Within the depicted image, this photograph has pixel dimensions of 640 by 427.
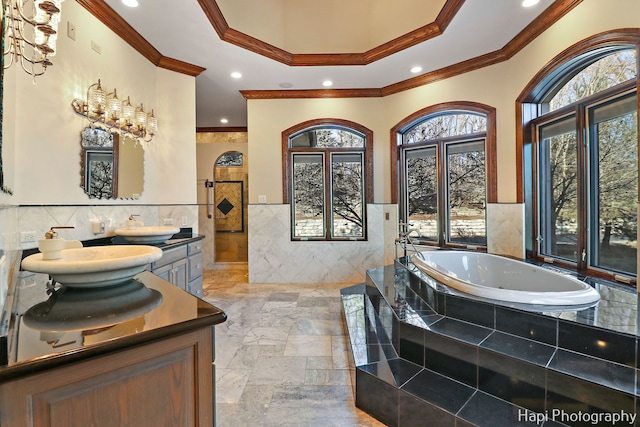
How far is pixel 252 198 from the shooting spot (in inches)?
171

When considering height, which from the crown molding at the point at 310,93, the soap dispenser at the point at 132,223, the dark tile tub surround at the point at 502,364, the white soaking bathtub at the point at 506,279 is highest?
the crown molding at the point at 310,93

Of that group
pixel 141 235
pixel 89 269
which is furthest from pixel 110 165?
pixel 89 269

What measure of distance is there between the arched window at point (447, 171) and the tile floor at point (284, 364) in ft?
5.16

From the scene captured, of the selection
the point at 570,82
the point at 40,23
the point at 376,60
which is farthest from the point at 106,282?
the point at 570,82

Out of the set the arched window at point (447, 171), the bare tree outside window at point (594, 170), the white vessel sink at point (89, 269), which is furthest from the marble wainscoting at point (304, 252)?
the white vessel sink at point (89, 269)

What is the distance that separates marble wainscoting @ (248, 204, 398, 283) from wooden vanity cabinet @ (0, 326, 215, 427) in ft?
11.3

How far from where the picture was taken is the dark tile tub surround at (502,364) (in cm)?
130

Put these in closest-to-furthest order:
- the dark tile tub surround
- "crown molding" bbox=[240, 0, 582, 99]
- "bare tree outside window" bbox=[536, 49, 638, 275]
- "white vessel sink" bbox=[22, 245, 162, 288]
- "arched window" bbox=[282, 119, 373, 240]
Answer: "white vessel sink" bbox=[22, 245, 162, 288] < the dark tile tub surround < "bare tree outside window" bbox=[536, 49, 638, 275] < "crown molding" bbox=[240, 0, 582, 99] < "arched window" bbox=[282, 119, 373, 240]

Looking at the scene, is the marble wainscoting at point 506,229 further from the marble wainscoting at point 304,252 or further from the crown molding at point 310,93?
the crown molding at point 310,93

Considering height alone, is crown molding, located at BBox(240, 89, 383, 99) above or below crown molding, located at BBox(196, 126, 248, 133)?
above

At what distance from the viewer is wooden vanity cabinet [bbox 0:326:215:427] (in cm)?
64

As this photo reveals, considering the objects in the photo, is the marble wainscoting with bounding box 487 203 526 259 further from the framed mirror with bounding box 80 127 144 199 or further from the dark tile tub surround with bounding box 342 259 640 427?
the framed mirror with bounding box 80 127 144 199

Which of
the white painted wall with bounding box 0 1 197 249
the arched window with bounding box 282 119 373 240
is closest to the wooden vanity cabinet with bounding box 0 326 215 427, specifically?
the white painted wall with bounding box 0 1 197 249

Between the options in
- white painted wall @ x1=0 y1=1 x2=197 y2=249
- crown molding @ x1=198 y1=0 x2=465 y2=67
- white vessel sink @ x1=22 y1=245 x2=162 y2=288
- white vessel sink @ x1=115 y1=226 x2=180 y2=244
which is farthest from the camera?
crown molding @ x1=198 y1=0 x2=465 y2=67
